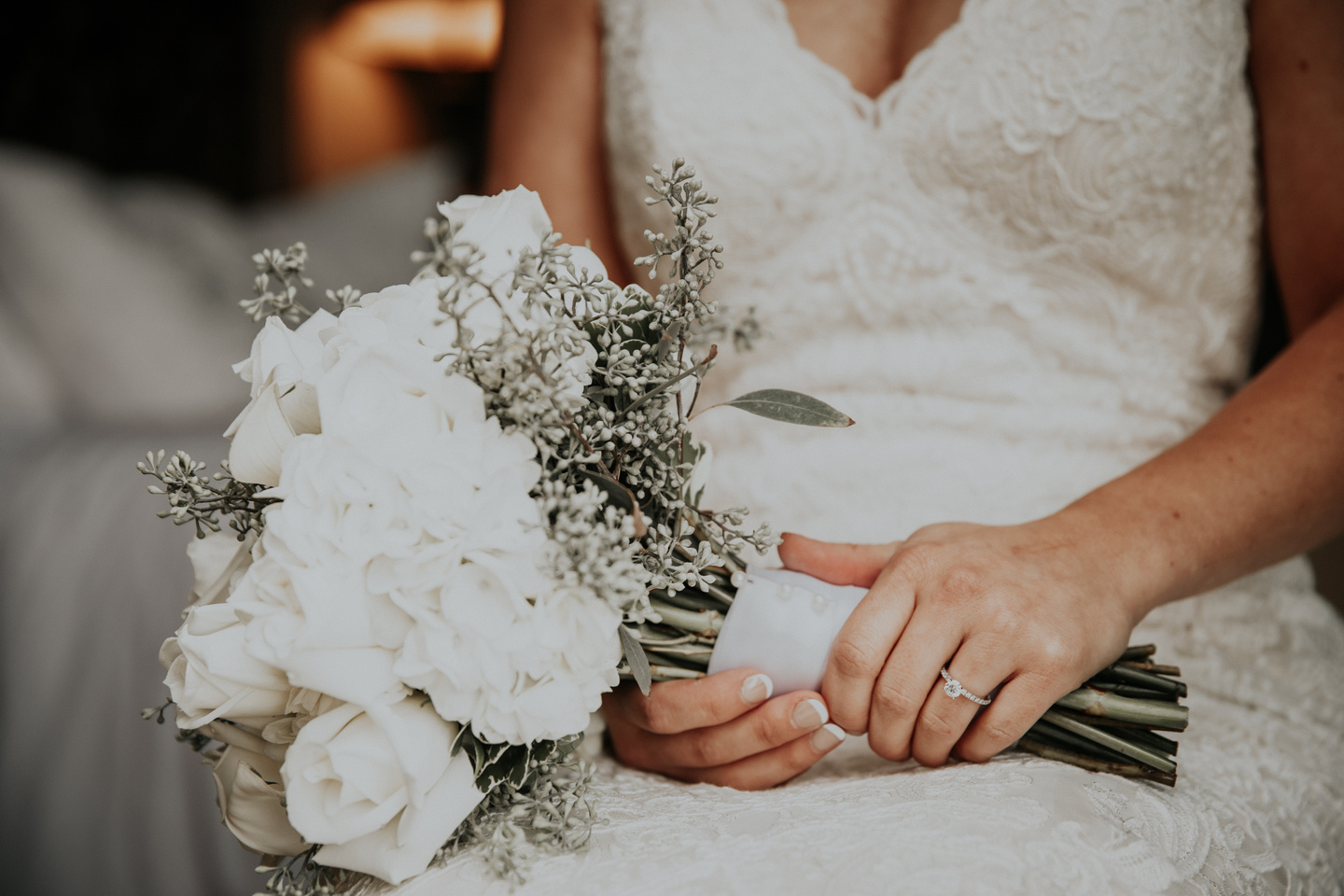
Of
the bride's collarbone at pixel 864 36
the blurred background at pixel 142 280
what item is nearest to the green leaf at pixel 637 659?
the bride's collarbone at pixel 864 36

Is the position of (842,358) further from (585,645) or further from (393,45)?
(393,45)

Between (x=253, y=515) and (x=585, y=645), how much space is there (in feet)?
0.90

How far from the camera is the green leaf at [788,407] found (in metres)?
0.61

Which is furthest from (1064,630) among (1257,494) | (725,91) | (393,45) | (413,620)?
(393,45)

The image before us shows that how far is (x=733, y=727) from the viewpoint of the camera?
71 cm

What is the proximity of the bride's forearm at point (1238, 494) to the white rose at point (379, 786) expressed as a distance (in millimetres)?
526

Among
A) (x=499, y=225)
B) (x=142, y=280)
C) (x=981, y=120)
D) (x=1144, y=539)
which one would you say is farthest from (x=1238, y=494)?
(x=142, y=280)

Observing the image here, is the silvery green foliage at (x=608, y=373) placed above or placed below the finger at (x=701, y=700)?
above

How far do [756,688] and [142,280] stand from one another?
2239 mm

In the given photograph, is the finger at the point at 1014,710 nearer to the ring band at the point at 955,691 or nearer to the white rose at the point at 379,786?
the ring band at the point at 955,691

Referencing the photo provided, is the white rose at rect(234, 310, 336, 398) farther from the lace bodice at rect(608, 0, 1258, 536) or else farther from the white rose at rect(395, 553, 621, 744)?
the lace bodice at rect(608, 0, 1258, 536)

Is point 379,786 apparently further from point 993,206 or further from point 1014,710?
point 993,206

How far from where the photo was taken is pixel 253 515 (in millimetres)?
646

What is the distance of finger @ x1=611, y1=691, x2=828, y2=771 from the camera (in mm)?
679
